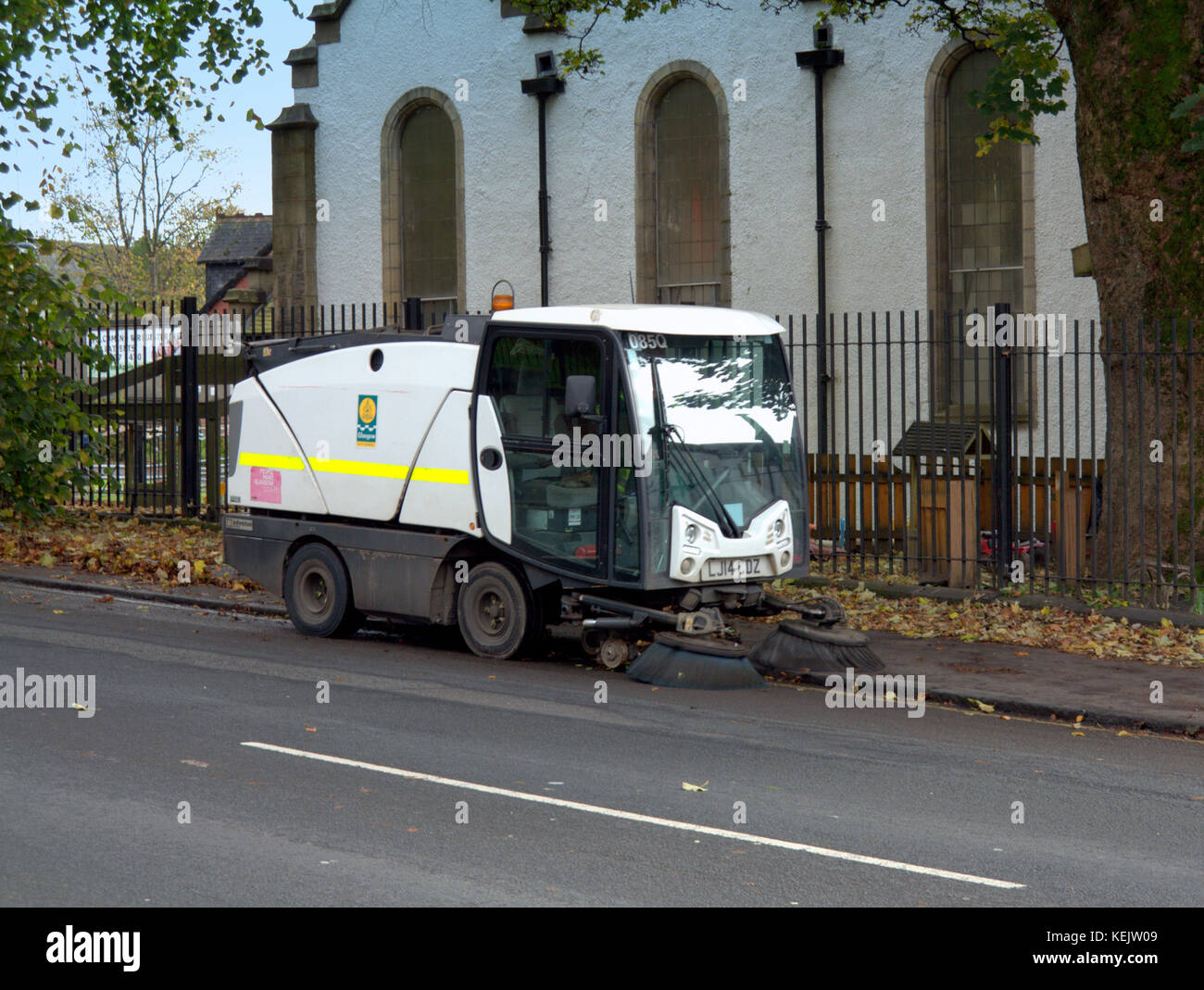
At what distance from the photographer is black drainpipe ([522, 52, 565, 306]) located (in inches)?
976

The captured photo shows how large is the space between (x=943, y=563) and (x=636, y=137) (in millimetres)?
11634

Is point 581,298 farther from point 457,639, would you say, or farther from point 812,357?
point 457,639

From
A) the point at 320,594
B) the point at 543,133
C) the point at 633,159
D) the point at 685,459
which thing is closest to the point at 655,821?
the point at 685,459

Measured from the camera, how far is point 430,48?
26547mm

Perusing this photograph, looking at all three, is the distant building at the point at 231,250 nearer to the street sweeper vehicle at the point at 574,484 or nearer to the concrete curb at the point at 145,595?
the concrete curb at the point at 145,595

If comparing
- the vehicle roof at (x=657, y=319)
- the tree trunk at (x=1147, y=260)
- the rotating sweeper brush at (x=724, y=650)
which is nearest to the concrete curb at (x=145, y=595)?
the vehicle roof at (x=657, y=319)

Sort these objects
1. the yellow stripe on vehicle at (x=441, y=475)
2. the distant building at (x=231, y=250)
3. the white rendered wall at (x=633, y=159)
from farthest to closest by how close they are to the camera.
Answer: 1. the distant building at (x=231, y=250)
2. the white rendered wall at (x=633, y=159)
3. the yellow stripe on vehicle at (x=441, y=475)

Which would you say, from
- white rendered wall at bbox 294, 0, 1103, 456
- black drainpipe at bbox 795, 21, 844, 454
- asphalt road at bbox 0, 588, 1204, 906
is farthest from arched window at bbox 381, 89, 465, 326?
asphalt road at bbox 0, 588, 1204, 906

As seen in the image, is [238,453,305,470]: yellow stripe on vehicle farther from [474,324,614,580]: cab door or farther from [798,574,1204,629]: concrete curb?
[798,574,1204,629]: concrete curb

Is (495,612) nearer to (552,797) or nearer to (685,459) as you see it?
(685,459)

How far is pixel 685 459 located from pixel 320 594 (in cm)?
383

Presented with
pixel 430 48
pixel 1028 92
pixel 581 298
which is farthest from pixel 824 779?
pixel 430 48

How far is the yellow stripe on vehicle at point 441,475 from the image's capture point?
11.6m

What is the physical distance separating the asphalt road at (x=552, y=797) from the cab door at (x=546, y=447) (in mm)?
1016
